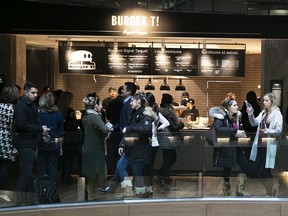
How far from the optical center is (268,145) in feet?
28.1

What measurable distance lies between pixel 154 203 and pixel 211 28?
19.1 feet

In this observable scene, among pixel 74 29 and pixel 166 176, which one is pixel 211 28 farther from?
pixel 166 176

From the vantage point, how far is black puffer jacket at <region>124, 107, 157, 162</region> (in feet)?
27.4

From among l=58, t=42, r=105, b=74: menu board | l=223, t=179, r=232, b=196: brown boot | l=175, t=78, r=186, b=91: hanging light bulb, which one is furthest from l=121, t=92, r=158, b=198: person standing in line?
l=175, t=78, r=186, b=91: hanging light bulb

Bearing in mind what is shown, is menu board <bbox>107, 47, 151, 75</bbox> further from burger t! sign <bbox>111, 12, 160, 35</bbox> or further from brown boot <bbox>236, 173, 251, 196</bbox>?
brown boot <bbox>236, 173, 251, 196</bbox>

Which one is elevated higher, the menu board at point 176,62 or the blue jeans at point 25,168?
the menu board at point 176,62

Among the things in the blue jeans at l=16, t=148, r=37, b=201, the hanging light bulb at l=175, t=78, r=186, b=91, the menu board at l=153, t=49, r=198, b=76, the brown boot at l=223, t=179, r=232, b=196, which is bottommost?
the brown boot at l=223, t=179, r=232, b=196

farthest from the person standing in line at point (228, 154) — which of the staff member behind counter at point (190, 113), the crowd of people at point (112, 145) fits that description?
the staff member behind counter at point (190, 113)

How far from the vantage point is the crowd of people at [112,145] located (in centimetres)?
788

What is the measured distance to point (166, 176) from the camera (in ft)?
28.5

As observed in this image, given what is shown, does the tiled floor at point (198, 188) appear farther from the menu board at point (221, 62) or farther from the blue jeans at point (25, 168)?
the menu board at point (221, 62)

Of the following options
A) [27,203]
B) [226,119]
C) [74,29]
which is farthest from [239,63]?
[27,203]

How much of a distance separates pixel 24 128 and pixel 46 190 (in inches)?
38.7

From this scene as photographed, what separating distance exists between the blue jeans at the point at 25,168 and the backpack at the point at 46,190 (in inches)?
6.7
